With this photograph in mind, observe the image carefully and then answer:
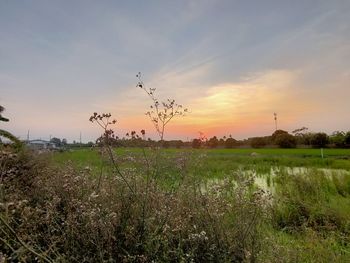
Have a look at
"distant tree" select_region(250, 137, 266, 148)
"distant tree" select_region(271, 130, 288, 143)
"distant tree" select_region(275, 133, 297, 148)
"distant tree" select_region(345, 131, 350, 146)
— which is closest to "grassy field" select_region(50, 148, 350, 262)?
"distant tree" select_region(345, 131, 350, 146)

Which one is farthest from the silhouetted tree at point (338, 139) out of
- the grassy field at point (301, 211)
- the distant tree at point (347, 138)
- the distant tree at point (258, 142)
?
the grassy field at point (301, 211)

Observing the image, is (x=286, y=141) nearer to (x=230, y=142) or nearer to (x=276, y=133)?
(x=276, y=133)

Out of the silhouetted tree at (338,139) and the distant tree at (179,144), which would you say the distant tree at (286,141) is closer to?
the silhouetted tree at (338,139)

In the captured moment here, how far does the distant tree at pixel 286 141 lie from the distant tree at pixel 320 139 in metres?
3.53

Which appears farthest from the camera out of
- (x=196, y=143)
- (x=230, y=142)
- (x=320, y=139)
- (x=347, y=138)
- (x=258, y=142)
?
(x=258, y=142)

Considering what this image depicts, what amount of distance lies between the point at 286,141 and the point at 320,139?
5903 mm

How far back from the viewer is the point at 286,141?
64062 millimetres

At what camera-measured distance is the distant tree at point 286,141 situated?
63938 millimetres

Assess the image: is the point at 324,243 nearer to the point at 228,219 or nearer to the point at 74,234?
the point at 228,219

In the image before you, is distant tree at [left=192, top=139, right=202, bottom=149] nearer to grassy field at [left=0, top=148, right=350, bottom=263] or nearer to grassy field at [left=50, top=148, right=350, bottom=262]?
grassy field at [left=50, top=148, right=350, bottom=262]

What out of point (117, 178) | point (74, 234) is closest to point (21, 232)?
point (74, 234)

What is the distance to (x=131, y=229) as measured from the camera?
409 cm

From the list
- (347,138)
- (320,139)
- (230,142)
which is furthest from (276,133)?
(347,138)

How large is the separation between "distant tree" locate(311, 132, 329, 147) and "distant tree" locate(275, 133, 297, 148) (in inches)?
139
